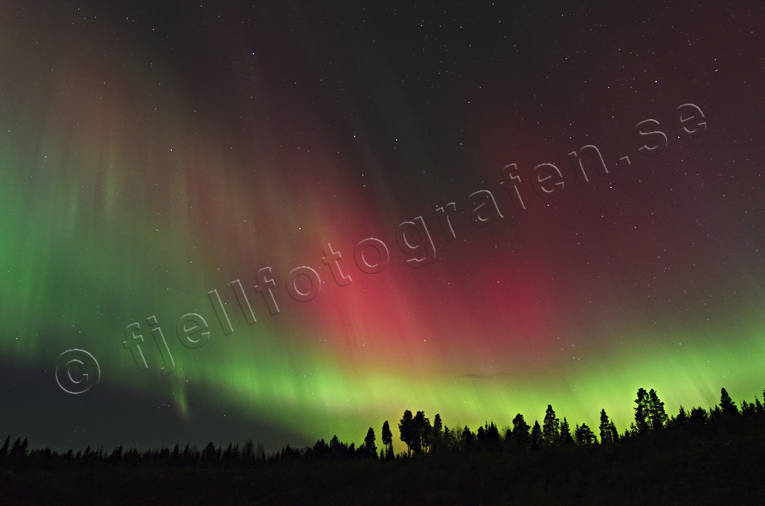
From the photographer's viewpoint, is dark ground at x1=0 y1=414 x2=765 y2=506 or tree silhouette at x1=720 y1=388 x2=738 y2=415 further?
tree silhouette at x1=720 y1=388 x2=738 y2=415

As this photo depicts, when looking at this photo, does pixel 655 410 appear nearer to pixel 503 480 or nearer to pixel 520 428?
pixel 520 428

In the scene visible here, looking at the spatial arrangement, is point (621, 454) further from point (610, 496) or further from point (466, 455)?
point (466, 455)

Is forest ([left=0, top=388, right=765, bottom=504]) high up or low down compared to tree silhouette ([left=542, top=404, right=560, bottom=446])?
down

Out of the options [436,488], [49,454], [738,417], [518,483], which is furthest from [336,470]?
[49,454]

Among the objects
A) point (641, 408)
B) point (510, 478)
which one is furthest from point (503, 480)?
point (641, 408)

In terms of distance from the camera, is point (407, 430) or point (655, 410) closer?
point (655, 410)

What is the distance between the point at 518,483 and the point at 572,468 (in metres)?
3.66

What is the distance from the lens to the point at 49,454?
435 ft

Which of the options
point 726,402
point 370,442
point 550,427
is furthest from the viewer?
point 370,442

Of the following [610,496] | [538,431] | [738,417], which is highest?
[538,431]

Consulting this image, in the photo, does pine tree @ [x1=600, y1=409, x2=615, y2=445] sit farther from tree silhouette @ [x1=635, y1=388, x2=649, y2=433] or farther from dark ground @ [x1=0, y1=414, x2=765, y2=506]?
dark ground @ [x1=0, y1=414, x2=765, y2=506]

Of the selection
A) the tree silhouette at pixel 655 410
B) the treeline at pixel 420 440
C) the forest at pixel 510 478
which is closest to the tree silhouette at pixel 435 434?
the treeline at pixel 420 440

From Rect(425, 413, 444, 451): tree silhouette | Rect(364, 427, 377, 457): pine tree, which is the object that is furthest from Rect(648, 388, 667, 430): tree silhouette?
Rect(364, 427, 377, 457): pine tree

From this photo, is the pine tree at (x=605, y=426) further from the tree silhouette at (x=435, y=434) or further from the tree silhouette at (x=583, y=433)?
the tree silhouette at (x=435, y=434)
